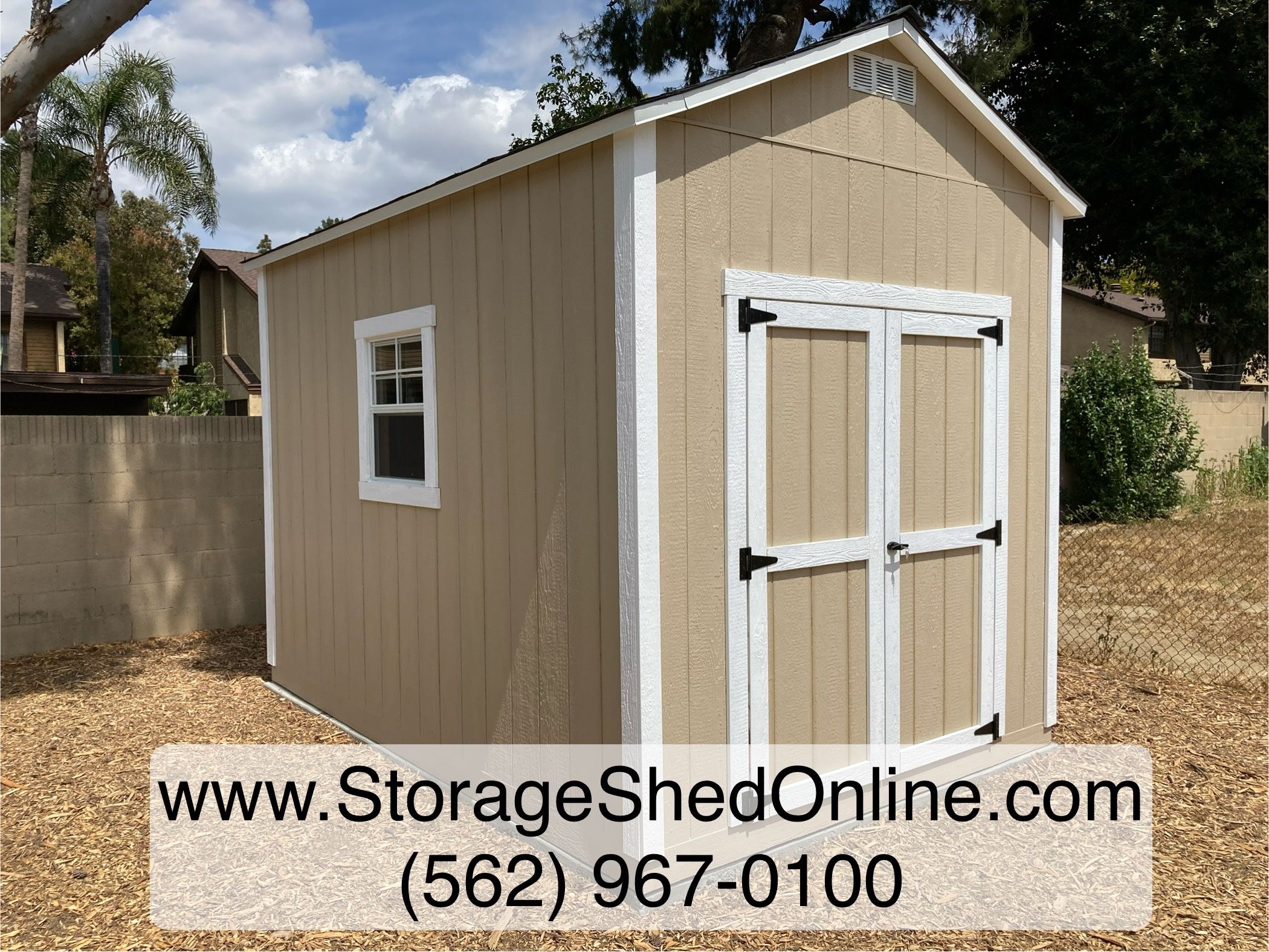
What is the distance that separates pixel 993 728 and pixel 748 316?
2.34m

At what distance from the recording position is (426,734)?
4.43m

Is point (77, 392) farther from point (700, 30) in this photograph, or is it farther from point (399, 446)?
point (700, 30)

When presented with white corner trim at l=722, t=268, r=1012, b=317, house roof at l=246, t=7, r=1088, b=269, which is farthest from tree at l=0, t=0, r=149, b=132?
white corner trim at l=722, t=268, r=1012, b=317

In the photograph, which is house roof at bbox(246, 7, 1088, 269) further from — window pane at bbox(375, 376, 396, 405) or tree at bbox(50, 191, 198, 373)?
tree at bbox(50, 191, 198, 373)

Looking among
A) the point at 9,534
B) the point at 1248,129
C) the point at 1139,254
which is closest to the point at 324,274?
the point at 9,534

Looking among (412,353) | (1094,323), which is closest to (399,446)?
(412,353)

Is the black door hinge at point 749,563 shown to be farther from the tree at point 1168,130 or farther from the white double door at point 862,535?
the tree at point 1168,130

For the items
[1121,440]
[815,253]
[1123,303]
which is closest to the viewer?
[815,253]

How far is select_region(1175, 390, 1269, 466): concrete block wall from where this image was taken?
1406cm

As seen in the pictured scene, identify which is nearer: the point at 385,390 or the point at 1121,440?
the point at 385,390

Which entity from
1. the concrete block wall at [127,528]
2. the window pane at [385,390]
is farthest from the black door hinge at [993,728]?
the concrete block wall at [127,528]

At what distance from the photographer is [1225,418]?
1463cm

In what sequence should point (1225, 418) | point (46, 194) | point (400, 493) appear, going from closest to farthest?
point (400, 493), point (1225, 418), point (46, 194)

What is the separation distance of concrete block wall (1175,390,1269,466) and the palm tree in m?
18.6
